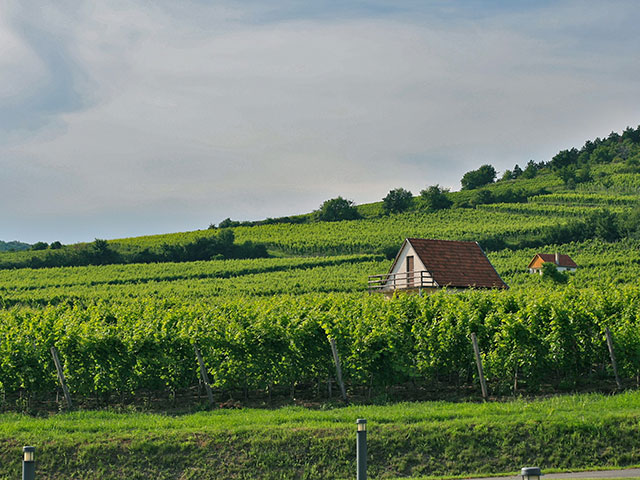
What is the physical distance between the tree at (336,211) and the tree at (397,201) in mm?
4821

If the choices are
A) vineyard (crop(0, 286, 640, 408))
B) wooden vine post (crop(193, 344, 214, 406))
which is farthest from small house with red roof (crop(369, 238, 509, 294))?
wooden vine post (crop(193, 344, 214, 406))

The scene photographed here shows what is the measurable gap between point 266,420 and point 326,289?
41591 mm

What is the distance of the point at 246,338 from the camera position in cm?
1695

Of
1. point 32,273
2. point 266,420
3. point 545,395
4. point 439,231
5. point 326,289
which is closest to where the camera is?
point 266,420

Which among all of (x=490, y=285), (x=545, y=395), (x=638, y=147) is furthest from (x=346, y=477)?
(x=638, y=147)

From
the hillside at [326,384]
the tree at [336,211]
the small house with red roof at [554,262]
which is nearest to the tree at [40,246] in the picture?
the tree at [336,211]

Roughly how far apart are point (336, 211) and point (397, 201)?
9228 mm

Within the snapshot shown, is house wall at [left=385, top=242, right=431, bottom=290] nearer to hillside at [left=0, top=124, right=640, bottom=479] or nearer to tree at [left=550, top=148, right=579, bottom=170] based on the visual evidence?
hillside at [left=0, top=124, right=640, bottom=479]

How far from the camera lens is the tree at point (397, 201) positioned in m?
104

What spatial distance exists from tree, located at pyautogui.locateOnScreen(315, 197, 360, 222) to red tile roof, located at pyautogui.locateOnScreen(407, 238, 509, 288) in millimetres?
59762

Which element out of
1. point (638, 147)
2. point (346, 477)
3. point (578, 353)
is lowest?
point (346, 477)

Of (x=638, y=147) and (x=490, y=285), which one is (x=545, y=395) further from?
(x=638, y=147)

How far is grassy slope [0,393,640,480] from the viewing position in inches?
450

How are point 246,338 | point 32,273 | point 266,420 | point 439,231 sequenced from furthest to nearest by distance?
point 439,231
point 32,273
point 246,338
point 266,420
